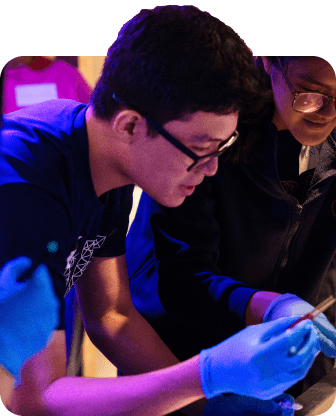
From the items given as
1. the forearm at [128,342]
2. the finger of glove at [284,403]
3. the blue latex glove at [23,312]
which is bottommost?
the finger of glove at [284,403]

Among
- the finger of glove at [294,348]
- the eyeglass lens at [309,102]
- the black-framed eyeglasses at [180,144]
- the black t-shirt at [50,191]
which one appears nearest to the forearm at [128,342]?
the black t-shirt at [50,191]

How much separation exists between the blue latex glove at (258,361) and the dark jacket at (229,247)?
0.11 meters

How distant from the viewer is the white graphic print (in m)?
0.76

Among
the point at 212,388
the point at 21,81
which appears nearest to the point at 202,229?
the point at 212,388

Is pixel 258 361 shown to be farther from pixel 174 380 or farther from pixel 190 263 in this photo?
pixel 190 263

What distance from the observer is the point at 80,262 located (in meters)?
0.80

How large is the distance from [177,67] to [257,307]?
0.44m

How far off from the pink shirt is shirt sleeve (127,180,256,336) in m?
0.23

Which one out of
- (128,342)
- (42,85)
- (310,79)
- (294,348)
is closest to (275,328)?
(294,348)

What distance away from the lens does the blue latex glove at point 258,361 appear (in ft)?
2.26

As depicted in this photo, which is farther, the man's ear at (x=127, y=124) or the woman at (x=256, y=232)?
the woman at (x=256, y=232)

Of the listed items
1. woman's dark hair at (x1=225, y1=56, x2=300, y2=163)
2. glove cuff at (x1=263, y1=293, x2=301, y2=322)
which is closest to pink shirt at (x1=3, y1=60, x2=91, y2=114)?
woman's dark hair at (x1=225, y1=56, x2=300, y2=163)

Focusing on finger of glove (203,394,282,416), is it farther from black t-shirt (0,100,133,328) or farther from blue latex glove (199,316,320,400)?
black t-shirt (0,100,133,328)

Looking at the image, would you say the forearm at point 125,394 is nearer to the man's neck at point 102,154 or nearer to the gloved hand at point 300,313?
the gloved hand at point 300,313
